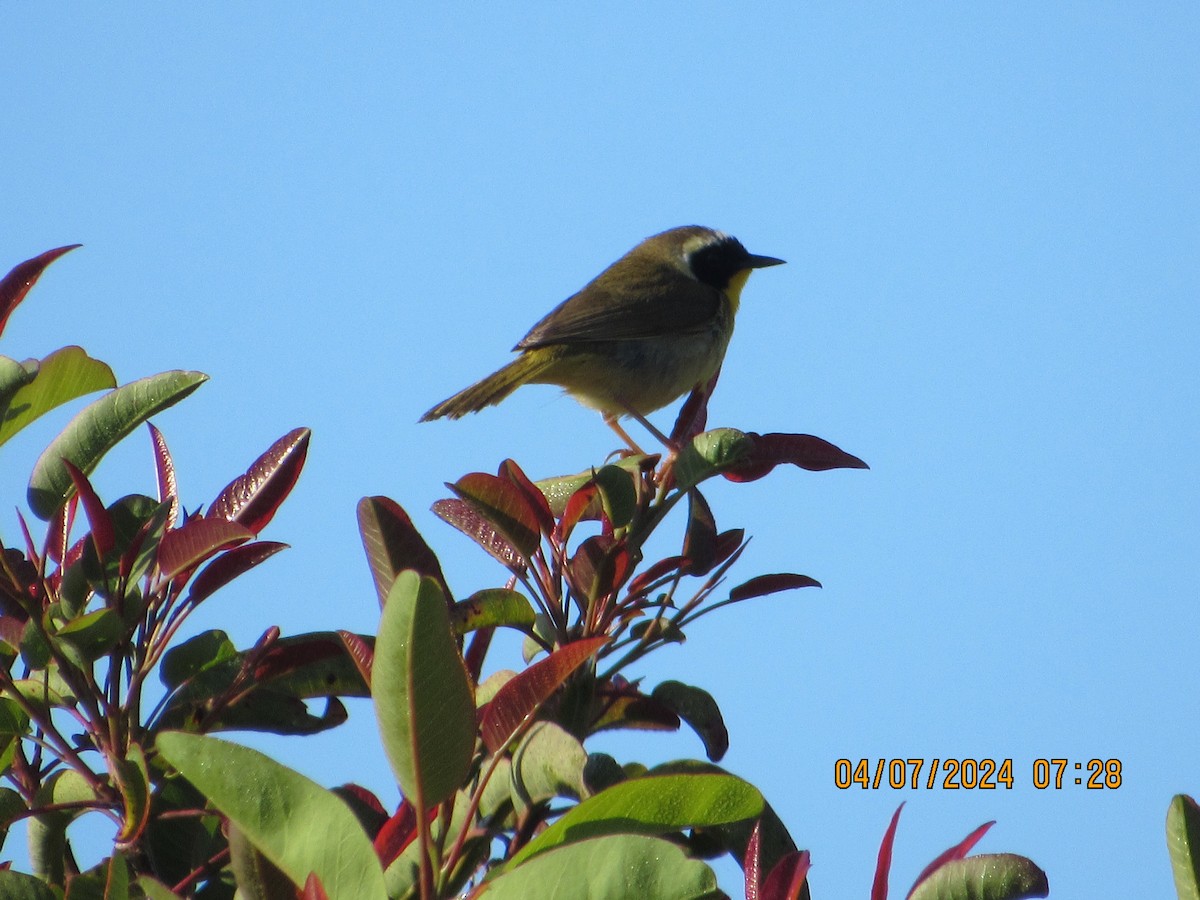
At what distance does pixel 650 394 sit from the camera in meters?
5.64

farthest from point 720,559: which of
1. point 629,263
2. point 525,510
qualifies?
point 629,263

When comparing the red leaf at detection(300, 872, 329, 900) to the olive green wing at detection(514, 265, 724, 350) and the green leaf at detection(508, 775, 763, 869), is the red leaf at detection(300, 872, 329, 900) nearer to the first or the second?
the green leaf at detection(508, 775, 763, 869)

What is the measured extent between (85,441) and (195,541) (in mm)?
356

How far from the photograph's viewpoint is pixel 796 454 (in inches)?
86.4

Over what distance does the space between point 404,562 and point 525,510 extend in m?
0.29

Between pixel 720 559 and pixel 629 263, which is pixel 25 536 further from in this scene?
pixel 629 263

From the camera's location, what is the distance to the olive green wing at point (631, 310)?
528cm

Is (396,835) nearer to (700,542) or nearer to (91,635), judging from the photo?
(91,635)

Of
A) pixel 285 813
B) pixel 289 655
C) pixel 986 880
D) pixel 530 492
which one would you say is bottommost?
pixel 285 813

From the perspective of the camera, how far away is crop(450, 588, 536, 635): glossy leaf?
195cm

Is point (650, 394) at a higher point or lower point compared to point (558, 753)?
higher

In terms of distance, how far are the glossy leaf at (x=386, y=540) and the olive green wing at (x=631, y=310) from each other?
3.31m

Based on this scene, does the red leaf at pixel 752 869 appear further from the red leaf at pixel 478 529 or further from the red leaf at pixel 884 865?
the red leaf at pixel 478 529

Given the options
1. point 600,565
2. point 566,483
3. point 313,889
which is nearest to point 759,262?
point 566,483
